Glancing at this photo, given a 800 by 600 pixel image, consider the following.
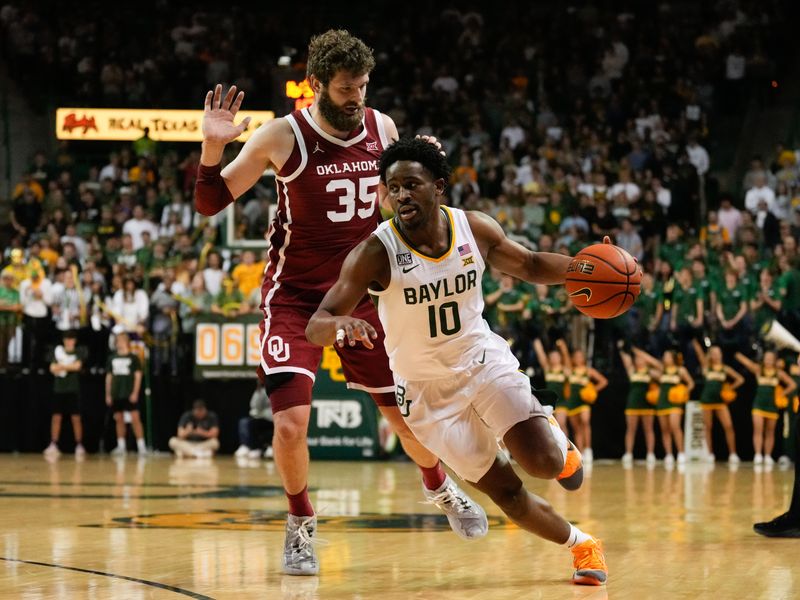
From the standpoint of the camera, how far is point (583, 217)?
57.8 ft

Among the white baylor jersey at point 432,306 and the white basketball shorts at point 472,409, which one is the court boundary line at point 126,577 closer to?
the white basketball shorts at point 472,409

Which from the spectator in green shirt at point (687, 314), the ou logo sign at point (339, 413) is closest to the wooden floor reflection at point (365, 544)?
the ou logo sign at point (339, 413)

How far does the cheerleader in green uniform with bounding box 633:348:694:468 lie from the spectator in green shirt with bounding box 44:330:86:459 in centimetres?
730

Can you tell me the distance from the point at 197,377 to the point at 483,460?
11.1 m

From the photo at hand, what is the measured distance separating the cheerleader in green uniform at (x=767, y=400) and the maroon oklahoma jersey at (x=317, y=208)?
32.0ft

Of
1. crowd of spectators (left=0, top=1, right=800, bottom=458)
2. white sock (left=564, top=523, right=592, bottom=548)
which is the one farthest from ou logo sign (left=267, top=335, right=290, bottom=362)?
crowd of spectators (left=0, top=1, right=800, bottom=458)

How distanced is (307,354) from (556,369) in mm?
9935

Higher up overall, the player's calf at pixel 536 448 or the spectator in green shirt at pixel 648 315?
the spectator in green shirt at pixel 648 315

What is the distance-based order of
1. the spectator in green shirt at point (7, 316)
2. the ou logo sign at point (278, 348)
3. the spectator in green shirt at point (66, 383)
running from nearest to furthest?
the ou logo sign at point (278, 348), the spectator in green shirt at point (66, 383), the spectator in green shirt at point (7, 316)

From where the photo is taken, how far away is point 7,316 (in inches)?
659

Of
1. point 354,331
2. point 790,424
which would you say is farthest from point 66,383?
point 354,331

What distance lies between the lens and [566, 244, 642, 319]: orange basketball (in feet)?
18.1

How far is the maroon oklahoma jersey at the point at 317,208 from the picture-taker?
624 cm

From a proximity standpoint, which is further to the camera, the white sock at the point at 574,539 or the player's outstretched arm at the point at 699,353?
the player's outstretched arm at the point at 699,353
